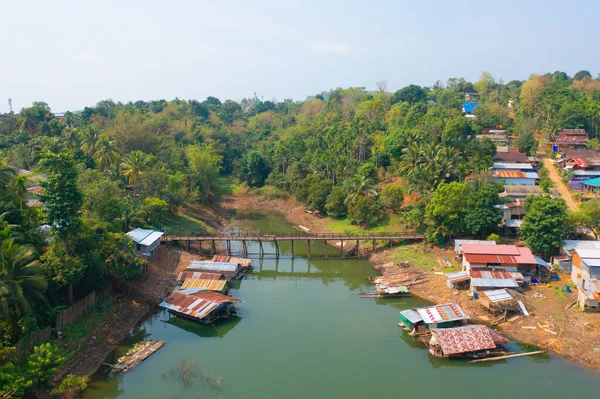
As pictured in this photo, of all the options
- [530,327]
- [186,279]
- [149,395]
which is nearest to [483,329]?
[530,327]

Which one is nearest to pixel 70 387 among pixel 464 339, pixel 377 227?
pixel 464 339

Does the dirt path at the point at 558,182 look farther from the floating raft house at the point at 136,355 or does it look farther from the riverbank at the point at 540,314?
the floating raft house at the point at 136,355

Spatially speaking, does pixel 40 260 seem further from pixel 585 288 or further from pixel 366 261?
pixel 585 288

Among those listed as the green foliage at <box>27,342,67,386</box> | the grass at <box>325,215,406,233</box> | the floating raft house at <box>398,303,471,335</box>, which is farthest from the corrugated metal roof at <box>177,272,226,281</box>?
the grass at <box>325,215,406,233</box>

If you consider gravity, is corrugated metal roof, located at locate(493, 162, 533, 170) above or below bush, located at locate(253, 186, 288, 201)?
above

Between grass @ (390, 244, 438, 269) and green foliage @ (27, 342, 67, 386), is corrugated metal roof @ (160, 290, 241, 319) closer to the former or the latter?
green foliage @ (27, 342, 67, 386)

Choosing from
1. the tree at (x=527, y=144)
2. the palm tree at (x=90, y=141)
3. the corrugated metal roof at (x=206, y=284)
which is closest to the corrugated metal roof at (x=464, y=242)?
the corrugated metal roof at (x=206, y=284)

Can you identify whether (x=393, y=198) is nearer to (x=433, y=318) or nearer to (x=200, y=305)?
(x=433, y=318)
